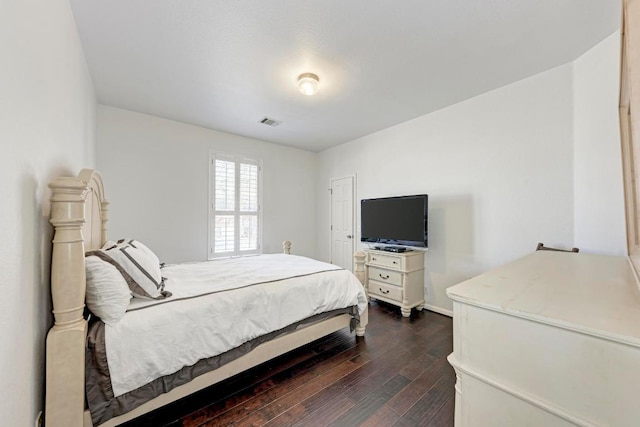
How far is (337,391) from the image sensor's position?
1767 mm

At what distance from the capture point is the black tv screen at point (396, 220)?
3.11 meters

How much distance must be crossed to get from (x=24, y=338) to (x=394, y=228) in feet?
10.8

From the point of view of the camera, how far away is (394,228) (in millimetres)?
3416

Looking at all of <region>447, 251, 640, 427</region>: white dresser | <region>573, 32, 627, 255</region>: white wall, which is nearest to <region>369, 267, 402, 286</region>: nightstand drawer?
<region>573, 32, 627, 255</region>: white wall

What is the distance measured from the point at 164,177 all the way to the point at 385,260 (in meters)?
3.34

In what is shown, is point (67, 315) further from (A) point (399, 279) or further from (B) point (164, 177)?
(A) point (399, 279)

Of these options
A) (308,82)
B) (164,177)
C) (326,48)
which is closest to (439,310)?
(308,82)

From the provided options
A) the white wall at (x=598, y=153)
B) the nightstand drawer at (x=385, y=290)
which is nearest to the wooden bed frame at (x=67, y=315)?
the nightstand drawer at (x=385, y=290)

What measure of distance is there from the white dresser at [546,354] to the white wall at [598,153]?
4.85ft

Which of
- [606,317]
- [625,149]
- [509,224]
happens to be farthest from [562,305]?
[509,224]

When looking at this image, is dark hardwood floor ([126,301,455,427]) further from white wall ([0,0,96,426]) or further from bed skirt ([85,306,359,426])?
white wall ([0,0,96,426])

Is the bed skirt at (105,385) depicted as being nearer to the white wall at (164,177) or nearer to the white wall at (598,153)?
the white wall at (164,177)

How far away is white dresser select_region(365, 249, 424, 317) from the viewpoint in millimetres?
3109

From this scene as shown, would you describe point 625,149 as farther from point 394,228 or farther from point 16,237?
point 16,237
